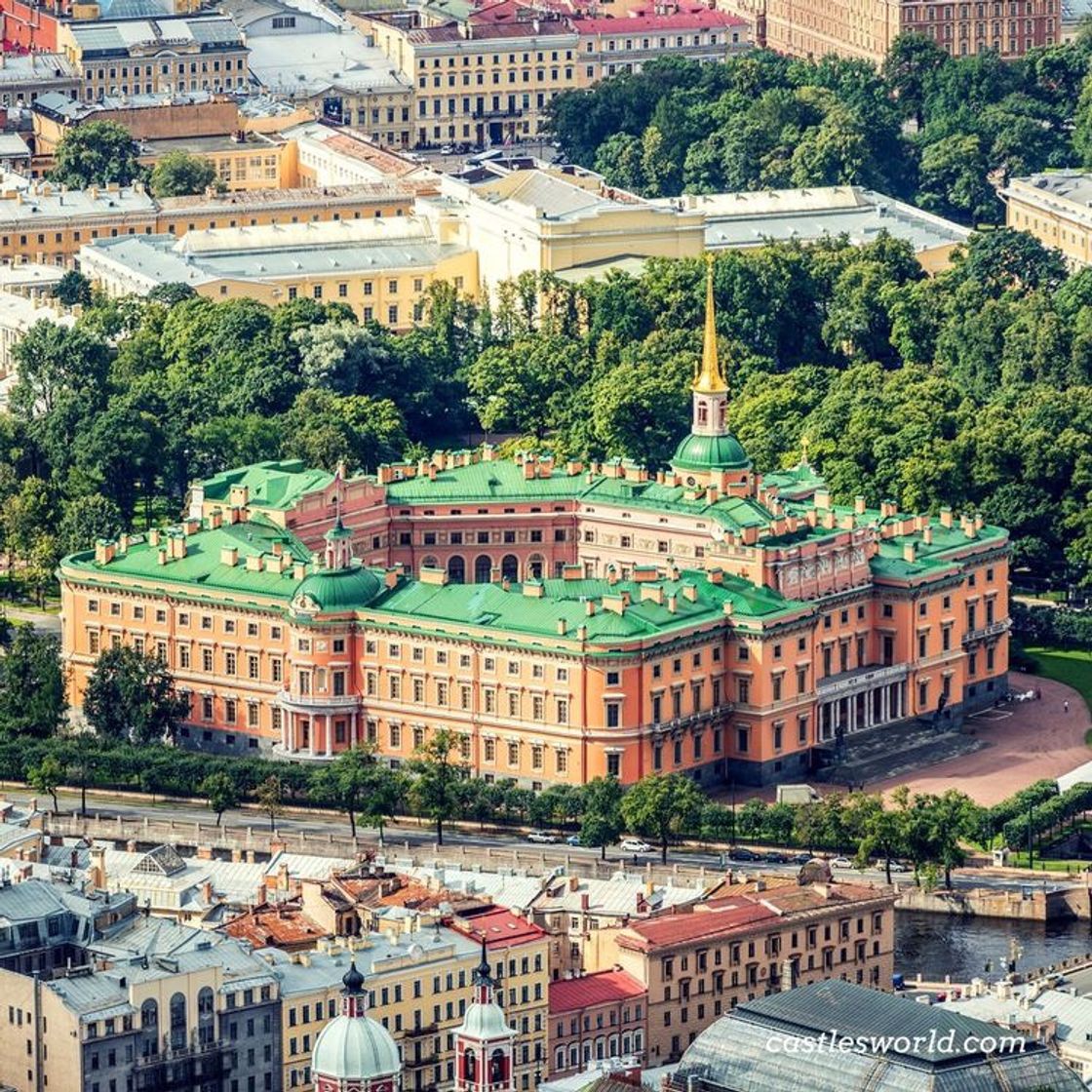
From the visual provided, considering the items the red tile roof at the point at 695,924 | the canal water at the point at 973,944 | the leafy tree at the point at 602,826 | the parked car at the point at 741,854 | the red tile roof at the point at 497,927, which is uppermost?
the red tile roof at the point at 497,927

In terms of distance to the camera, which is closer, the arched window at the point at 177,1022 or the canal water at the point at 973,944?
the arched window at the point at 177,1022

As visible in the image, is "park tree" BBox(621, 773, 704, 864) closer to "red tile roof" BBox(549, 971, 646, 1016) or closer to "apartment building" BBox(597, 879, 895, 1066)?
"apartment building" BBox(597, 879, 895, 1066)

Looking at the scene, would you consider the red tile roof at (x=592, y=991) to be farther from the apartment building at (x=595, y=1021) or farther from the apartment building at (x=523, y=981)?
the apartment building at (x=523, y=981)

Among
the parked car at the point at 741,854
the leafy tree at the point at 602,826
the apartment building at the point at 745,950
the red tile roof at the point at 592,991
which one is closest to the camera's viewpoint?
the red tile roof at the point at 592,991

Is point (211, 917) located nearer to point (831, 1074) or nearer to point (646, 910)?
point (646, 910)

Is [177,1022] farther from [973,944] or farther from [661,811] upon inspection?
[661,811]

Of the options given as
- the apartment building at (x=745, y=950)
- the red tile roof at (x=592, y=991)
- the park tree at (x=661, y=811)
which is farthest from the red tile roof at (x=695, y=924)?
the park tree at (x=661, y=811)
